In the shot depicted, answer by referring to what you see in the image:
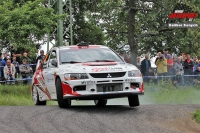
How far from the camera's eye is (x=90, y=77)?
1420 centimetres

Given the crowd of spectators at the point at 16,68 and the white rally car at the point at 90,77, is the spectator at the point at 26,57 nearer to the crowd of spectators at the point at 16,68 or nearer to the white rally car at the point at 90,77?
the crowd of spectators at the point at 16,68

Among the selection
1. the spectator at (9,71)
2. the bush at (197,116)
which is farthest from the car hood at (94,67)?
the spectator at (9,71)

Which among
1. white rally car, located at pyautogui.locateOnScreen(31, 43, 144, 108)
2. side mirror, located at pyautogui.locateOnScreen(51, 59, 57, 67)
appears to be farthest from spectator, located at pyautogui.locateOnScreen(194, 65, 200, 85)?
side mirror, located at pyautogui.locateOnScreen(51, 59, 57, 67)

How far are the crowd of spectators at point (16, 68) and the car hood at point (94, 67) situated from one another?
8340 millimetres

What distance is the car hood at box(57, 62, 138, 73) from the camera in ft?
47.0

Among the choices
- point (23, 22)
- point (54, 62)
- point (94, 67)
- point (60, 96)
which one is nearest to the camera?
point (94, 67)

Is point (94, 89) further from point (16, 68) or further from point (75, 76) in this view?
point (16, 68)

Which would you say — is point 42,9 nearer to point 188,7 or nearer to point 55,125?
point 188,7

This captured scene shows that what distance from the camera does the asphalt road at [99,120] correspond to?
11547mm

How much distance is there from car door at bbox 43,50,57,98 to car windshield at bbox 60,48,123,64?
1.17 feet

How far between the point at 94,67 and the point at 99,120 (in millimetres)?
2129

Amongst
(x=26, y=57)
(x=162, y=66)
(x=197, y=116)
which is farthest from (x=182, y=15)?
(x=197, y=116)

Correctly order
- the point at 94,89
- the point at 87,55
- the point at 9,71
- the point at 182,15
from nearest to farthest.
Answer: the point at 94,89 → the point at 87,55 → the point at 9,71 → the point at 182,15

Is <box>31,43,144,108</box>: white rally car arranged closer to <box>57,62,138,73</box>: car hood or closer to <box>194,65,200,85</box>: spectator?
<box>57,62,138,73</box>: car hood
